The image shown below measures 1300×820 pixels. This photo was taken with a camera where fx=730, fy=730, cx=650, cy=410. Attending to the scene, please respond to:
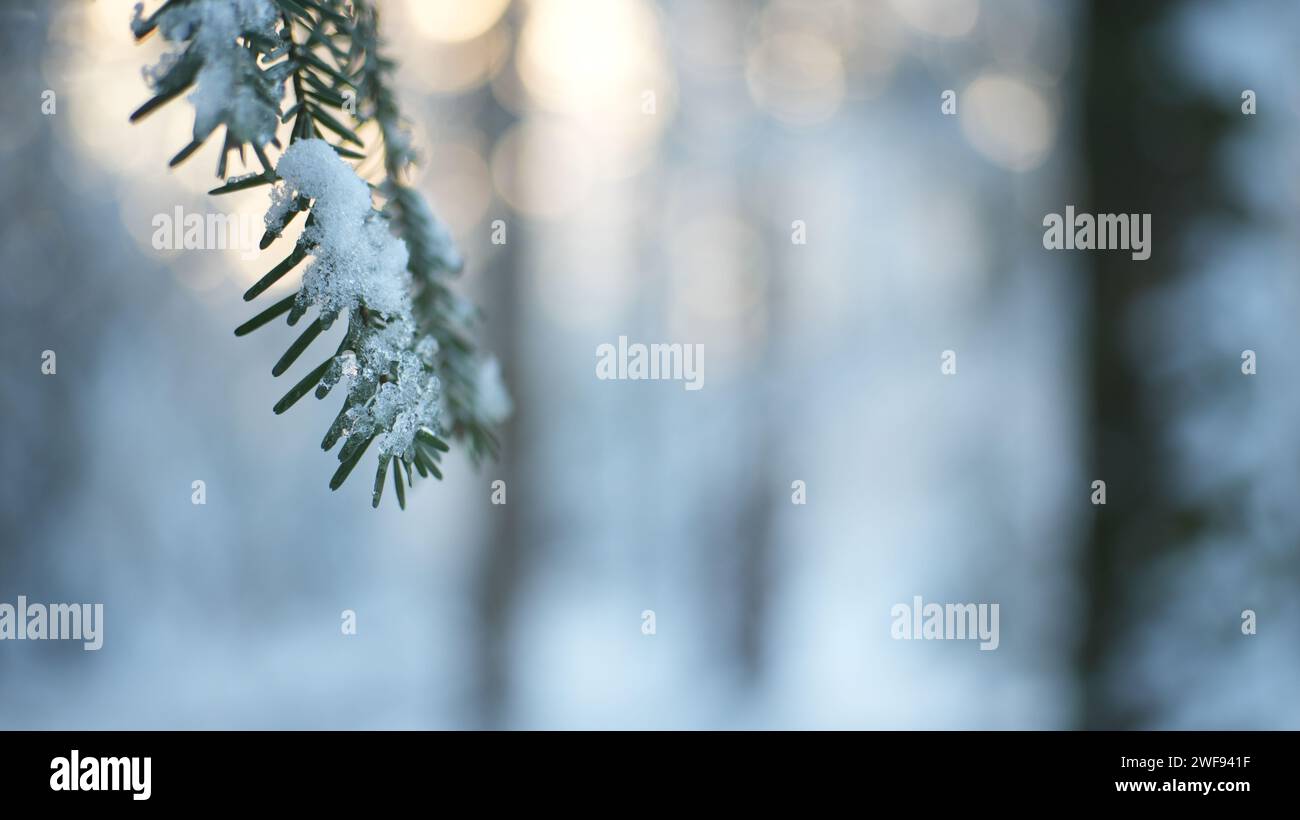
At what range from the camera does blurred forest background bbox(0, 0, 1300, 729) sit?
5.32 ft

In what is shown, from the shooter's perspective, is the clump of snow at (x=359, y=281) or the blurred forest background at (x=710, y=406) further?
the blurred forest background at (x=710, y=406)

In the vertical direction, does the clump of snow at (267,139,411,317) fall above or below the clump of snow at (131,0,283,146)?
below

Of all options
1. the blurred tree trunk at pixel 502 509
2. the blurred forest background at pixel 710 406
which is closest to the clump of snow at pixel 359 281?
the blurred forest background at pixel 710 406

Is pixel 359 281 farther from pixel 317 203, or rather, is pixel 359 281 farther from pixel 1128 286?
pixel 1128 286

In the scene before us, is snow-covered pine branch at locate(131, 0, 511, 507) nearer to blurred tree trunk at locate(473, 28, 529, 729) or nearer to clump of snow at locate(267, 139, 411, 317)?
clump of snow at locate(267, 139, 411, 317)

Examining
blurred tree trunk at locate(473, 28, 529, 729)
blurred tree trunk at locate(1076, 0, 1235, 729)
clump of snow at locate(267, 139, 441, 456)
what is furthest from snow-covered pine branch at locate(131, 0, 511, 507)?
blurred tree trunk at locate(473, 28, 529, 729)

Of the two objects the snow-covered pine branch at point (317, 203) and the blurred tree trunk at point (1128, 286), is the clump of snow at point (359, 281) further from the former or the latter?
the blurred tree trunk at point (1128, 286)

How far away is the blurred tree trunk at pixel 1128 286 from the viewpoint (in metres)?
1.57

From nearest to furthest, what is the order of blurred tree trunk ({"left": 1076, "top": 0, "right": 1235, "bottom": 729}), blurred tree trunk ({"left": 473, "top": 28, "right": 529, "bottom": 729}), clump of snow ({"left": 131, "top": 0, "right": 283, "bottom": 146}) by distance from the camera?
clump of snow ({"left": 131, "top": 0, "right": 283, "bottom": 146})
blurred tree trunk ({"left": 1076, "top": 0, "right": 1235, "bottom": 729})
blurred tree trunk ({"left": 473, "top": 28, "right": 529, "bottom": 729})

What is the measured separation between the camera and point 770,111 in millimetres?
4918

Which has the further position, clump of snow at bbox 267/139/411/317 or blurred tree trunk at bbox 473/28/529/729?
blurred tree trunk at bbox 473/28/529/729

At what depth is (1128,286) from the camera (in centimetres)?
163

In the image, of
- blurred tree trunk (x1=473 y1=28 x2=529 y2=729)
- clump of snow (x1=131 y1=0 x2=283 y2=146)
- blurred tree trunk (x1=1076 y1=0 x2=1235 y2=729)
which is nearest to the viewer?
clump of snow (x1=131 y1=0 x2=283 y2=146)
